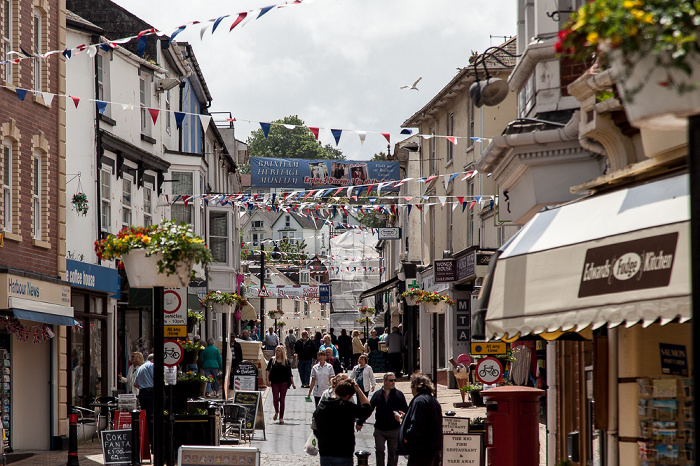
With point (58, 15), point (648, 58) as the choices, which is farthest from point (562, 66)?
point (58, 15)

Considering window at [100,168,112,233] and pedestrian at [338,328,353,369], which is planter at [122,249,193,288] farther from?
pedestrian at [338,328,353,369]

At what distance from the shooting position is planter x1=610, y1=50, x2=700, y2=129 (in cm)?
393

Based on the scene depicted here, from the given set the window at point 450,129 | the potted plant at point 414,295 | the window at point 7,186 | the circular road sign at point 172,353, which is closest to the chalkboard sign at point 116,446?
the circular road sign at point 172,353

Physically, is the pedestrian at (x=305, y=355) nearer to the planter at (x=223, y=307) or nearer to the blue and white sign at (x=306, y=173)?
the planter at (x=223, y=307)

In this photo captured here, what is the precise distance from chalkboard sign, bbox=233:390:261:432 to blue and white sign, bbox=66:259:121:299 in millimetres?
4403

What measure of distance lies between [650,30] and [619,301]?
3.27 m

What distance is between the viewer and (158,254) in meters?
11.0

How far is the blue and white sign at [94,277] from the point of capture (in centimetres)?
2106

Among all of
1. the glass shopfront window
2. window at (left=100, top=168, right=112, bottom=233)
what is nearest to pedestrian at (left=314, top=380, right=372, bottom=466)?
the glass shopfront window

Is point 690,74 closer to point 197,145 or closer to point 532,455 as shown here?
point 532,455

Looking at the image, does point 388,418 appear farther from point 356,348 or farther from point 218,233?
point 218,233

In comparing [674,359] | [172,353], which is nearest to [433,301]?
[172,353]

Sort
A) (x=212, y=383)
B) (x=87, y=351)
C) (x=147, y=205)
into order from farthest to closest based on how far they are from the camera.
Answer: (x=147, y=205) < (x=212, y=383) < (x=87, y=351)

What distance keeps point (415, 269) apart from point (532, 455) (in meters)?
29.8
